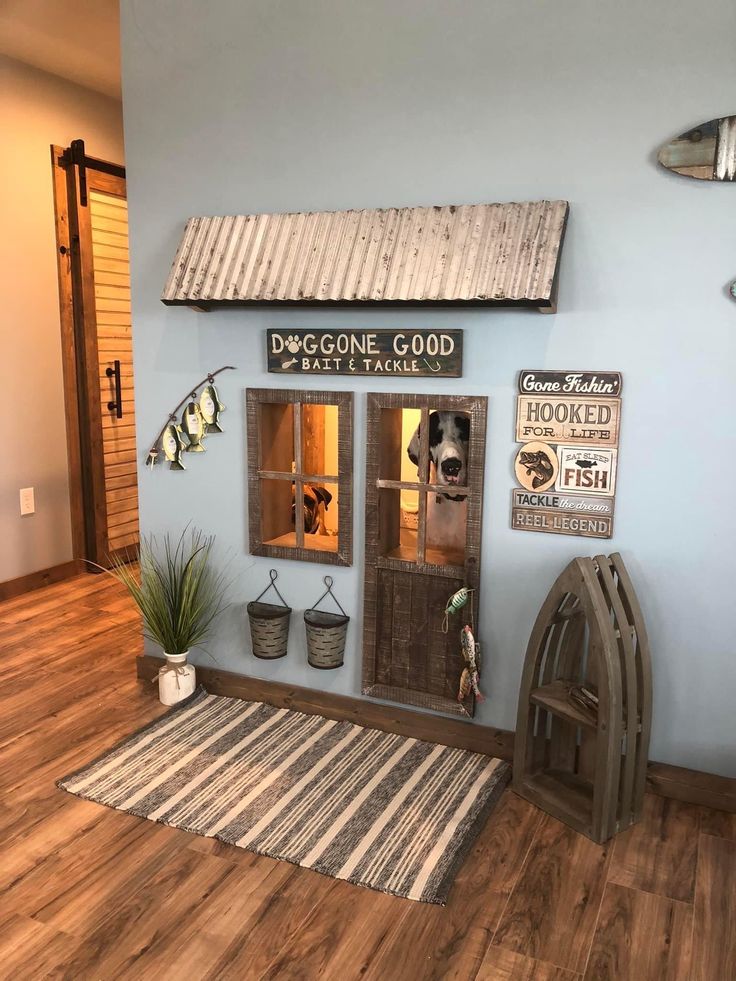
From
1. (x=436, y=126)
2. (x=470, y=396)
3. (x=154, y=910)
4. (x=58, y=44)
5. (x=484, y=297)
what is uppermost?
(x=58, y=44)

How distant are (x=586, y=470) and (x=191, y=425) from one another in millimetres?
1439

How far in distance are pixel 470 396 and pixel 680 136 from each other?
3.09 ft

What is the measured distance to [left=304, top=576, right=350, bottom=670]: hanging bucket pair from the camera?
2904 mm

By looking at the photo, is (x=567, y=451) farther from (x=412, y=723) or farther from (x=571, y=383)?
(x=412, y=723)

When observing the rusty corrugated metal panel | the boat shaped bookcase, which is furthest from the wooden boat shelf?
the rusty corrugated metal panel

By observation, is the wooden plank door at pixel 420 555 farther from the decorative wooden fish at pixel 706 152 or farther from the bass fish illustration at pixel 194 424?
the decorative wooden fish at pixel 706 152

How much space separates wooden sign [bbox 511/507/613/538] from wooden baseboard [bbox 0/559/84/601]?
293 centimetres

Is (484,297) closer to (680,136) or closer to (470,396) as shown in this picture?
(470,396)

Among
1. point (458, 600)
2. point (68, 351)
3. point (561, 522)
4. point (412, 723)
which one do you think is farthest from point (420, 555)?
point (68, 351)

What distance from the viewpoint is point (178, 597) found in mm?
3072

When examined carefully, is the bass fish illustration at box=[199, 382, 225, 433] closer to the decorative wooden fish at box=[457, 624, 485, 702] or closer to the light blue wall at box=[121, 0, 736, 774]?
the light blue wall at box=[121, 0, 736, 774]

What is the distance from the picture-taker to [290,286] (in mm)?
2711

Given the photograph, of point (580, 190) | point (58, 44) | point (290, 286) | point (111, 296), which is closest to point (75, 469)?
point (111, 296)

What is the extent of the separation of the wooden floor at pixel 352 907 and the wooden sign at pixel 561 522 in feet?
2.74
